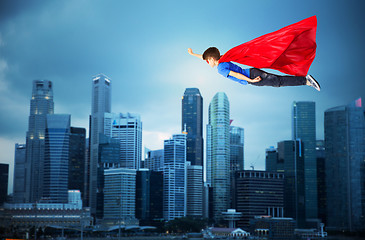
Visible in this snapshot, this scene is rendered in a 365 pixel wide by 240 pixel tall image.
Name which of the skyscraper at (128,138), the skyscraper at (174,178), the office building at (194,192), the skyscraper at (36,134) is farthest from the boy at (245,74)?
the skyscraper at (128,138)

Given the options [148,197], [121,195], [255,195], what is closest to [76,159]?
[121,195]

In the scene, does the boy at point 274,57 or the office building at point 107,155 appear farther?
the office building at point 107,155

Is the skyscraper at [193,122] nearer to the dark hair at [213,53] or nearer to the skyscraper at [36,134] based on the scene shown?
the skyscraper at [36,134]

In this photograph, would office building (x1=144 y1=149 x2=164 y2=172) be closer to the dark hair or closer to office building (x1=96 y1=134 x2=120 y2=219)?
office building (x1=96 y1=134 x2=120 y2=219)

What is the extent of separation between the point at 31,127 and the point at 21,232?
152 ft

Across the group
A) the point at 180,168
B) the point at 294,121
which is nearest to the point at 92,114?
the point at 180,168

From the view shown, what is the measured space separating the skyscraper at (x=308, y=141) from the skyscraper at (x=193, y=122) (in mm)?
22761

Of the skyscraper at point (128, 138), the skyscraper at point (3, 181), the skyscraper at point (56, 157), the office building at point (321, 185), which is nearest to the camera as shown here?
the skyscraper at point (3, 181)

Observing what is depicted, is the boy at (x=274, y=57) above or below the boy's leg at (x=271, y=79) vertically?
above

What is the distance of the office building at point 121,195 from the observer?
266ft

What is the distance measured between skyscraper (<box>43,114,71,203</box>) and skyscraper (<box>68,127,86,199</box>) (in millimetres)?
3101

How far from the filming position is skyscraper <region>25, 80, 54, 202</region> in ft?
327

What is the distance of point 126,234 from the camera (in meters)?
73.3

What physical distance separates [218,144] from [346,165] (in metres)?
57.3
